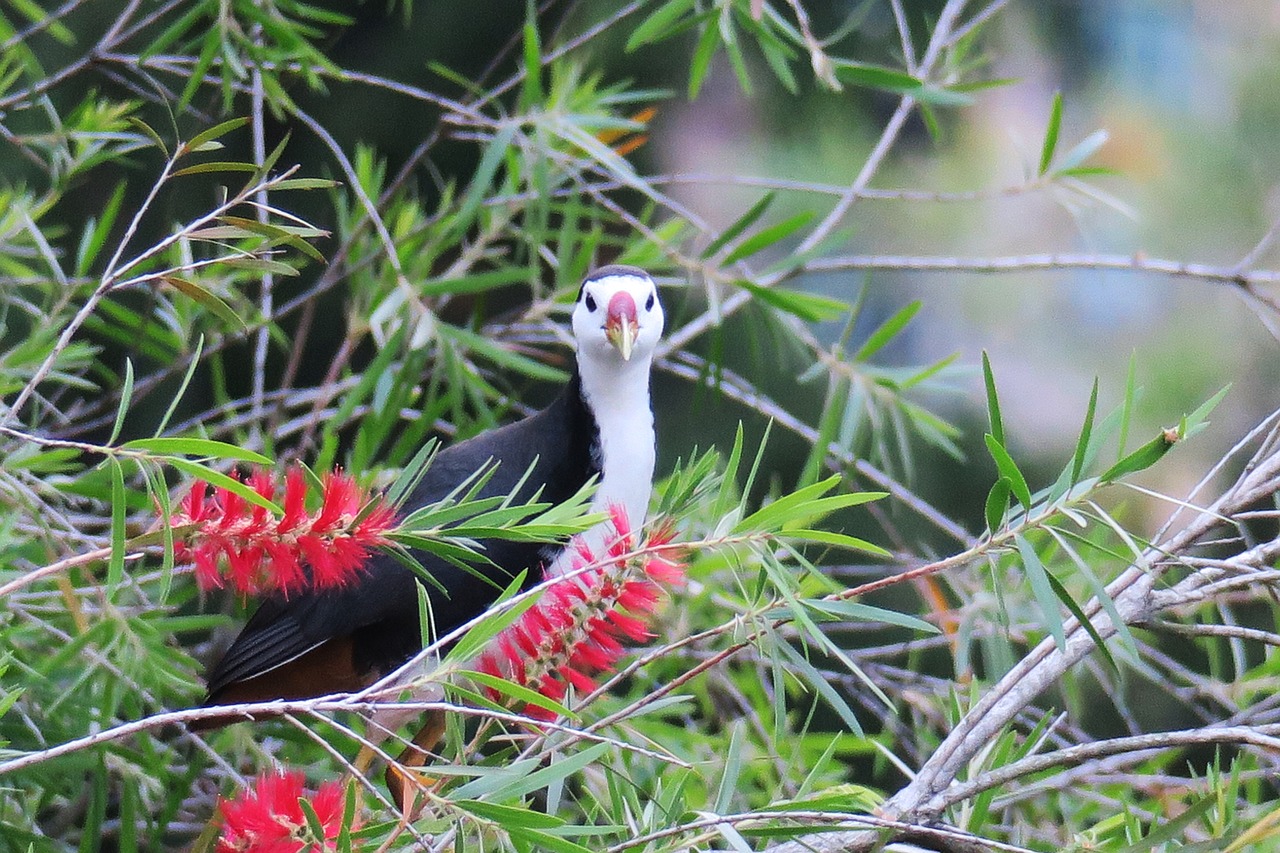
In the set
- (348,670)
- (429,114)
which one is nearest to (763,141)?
(429,114)

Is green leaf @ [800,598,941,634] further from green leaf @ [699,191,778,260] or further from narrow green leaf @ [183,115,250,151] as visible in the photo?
green leaf @ [699,191,778,260]

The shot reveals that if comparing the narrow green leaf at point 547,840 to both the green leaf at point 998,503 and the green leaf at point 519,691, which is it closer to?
the green leaf at point 519,691

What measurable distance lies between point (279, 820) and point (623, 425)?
733 mm

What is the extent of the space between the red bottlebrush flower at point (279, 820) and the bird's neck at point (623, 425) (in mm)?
639

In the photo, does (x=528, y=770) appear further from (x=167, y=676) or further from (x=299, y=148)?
(x=299, y=148)

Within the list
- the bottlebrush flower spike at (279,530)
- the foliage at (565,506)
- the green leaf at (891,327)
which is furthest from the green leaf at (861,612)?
the green leaf at (891,327)

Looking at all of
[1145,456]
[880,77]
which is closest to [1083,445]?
[1145,456]

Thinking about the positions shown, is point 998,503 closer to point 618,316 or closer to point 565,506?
point 565,506

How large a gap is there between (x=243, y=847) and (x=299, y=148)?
5.75 ft

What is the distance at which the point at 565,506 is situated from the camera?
74cm

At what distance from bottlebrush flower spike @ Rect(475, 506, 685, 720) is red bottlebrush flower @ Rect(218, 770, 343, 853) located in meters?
0.13

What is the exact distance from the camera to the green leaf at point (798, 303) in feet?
4.23

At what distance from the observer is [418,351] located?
131cm

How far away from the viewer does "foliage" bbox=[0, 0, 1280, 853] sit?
680mm
